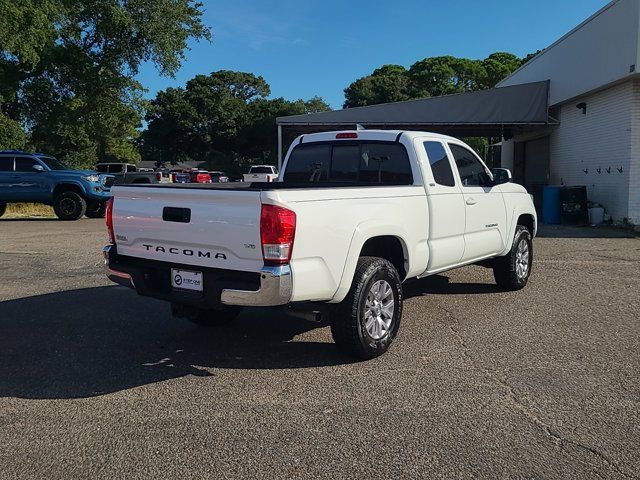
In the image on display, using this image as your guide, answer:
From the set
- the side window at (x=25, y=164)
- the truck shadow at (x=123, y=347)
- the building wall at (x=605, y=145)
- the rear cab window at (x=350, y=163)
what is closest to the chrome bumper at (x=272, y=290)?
the truck shadow at (x=123, y=347)

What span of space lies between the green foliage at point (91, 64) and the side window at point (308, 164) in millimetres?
19272

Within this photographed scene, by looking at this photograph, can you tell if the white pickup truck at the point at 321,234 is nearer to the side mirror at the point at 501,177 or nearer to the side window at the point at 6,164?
the side mirror at the point at 501,177

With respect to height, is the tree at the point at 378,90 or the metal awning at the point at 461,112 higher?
the tree at the point at 378,90

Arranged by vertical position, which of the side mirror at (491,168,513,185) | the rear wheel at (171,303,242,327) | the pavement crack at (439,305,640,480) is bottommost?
the pavement crack at (439,305,640,480)

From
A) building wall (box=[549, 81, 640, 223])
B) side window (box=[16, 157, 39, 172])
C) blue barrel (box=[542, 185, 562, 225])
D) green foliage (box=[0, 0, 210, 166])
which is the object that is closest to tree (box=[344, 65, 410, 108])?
green foliage (box=[0, 0, 210, 166])

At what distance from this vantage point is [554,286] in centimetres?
770

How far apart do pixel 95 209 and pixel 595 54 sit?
53.5 feet

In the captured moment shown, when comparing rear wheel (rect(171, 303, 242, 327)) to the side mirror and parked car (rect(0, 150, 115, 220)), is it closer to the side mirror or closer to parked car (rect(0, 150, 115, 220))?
the side mirror

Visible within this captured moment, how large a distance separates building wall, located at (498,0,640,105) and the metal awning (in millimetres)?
743

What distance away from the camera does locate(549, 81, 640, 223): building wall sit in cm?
1462

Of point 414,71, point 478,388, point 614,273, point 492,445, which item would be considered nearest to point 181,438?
point 492,445

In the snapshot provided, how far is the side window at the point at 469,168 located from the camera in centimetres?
632

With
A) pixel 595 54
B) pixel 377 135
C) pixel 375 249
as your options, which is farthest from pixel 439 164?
pixel 595 54

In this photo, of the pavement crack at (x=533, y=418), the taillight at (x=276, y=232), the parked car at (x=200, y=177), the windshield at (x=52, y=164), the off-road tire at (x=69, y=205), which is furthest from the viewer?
the parked car at (x=200, y=177)
